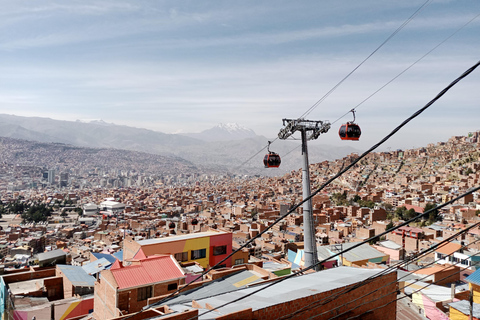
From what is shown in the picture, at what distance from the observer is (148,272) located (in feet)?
25.6

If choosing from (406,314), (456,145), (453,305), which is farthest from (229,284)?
(456,145)

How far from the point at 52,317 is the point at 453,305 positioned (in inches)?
374

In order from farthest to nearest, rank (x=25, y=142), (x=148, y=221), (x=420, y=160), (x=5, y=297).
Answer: (x=25, y=142)
(x=420, y=160)
(x=148, y=221)
(x=5, y=297)

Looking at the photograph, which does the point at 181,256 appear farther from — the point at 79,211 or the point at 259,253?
the point at 79,211

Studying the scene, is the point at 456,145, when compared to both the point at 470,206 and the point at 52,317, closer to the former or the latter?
→ the point at 470,206

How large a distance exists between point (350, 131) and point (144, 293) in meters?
5.16

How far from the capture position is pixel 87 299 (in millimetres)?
9289

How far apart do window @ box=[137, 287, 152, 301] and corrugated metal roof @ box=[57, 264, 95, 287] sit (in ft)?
10.4

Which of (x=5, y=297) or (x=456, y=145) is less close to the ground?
(x=456, y=145)

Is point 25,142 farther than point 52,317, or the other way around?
point 25,142

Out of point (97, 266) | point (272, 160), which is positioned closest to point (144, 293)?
point (272, 160)

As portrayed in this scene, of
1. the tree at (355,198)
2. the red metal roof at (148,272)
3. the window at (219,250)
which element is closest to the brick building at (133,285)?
the red metal roof at (148,272)

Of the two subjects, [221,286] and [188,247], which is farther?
[188,247]

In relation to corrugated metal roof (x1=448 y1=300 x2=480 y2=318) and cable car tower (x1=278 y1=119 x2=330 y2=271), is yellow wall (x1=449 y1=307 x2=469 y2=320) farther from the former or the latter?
cable car tower (x1=278 y1=119 x2=330 y2=271)
